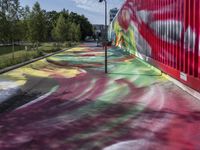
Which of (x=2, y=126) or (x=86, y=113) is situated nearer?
(x=2, y=126)

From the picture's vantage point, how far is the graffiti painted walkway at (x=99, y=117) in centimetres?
705

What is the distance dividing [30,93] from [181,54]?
15.4ft

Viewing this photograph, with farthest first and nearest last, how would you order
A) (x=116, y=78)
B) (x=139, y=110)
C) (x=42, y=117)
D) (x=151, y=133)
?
1. (x=116, y=78)
2. (x=139, y=110)
3. (x=42, y=117)
4. (x=151, y=133)

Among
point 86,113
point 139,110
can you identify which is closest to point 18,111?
point 86,113

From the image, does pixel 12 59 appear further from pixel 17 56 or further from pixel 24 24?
pixel 24 24

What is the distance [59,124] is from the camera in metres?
8.48

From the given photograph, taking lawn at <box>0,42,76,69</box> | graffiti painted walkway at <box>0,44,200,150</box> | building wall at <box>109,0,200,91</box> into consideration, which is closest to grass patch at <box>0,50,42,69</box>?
lawn at <box>0,42,76,69</box>

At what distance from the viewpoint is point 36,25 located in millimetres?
42719

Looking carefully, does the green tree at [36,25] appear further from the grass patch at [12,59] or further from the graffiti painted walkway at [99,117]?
the graffiti painted walkway at [99,117]

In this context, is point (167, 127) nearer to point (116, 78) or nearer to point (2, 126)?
point (2, 126)

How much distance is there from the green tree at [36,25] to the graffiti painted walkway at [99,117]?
28.2 m

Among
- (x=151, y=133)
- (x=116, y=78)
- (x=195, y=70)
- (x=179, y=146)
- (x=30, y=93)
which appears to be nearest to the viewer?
(x=179, y=146)

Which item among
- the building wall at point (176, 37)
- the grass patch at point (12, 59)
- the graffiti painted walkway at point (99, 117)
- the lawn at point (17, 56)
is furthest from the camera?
the lawn at point (17, 56)

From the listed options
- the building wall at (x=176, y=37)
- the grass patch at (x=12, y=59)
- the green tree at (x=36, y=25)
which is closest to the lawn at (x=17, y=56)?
the grass patch at (x=12, y=59)
